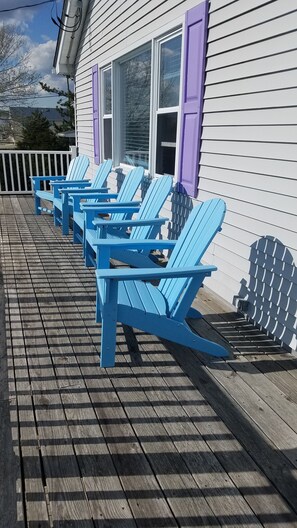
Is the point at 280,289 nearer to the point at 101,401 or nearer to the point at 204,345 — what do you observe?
the point at 204,345

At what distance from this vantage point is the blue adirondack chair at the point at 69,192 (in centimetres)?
442

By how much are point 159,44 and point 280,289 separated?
2822mm

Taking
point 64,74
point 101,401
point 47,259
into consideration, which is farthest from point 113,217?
point 64,74

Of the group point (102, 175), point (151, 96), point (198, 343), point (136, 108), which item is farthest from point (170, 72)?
point (198, 343)

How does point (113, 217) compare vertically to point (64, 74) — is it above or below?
below

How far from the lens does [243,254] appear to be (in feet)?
8.74

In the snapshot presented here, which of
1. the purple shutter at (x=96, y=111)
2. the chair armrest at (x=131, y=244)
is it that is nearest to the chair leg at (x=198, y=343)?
the chair armrest at (x=131, y=244)

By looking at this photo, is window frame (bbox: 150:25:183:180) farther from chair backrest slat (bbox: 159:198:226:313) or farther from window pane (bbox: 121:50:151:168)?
chair backrest slat (bbox: 159:198:226:313)

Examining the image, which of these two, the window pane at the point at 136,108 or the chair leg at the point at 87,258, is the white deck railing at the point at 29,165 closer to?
the window pane at the point at 136,108

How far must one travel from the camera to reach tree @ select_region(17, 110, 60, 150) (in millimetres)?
14986

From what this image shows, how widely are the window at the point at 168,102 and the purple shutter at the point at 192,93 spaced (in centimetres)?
33

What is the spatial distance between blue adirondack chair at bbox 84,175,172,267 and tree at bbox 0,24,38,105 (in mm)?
15096

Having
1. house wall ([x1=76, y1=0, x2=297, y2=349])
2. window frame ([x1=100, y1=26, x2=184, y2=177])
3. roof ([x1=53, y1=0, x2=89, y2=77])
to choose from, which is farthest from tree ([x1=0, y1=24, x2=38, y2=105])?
house wall ([x1=76, y1=0, x2=297, y2=349])

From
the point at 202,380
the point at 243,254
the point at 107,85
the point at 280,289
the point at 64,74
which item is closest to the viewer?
the point at 202,380
